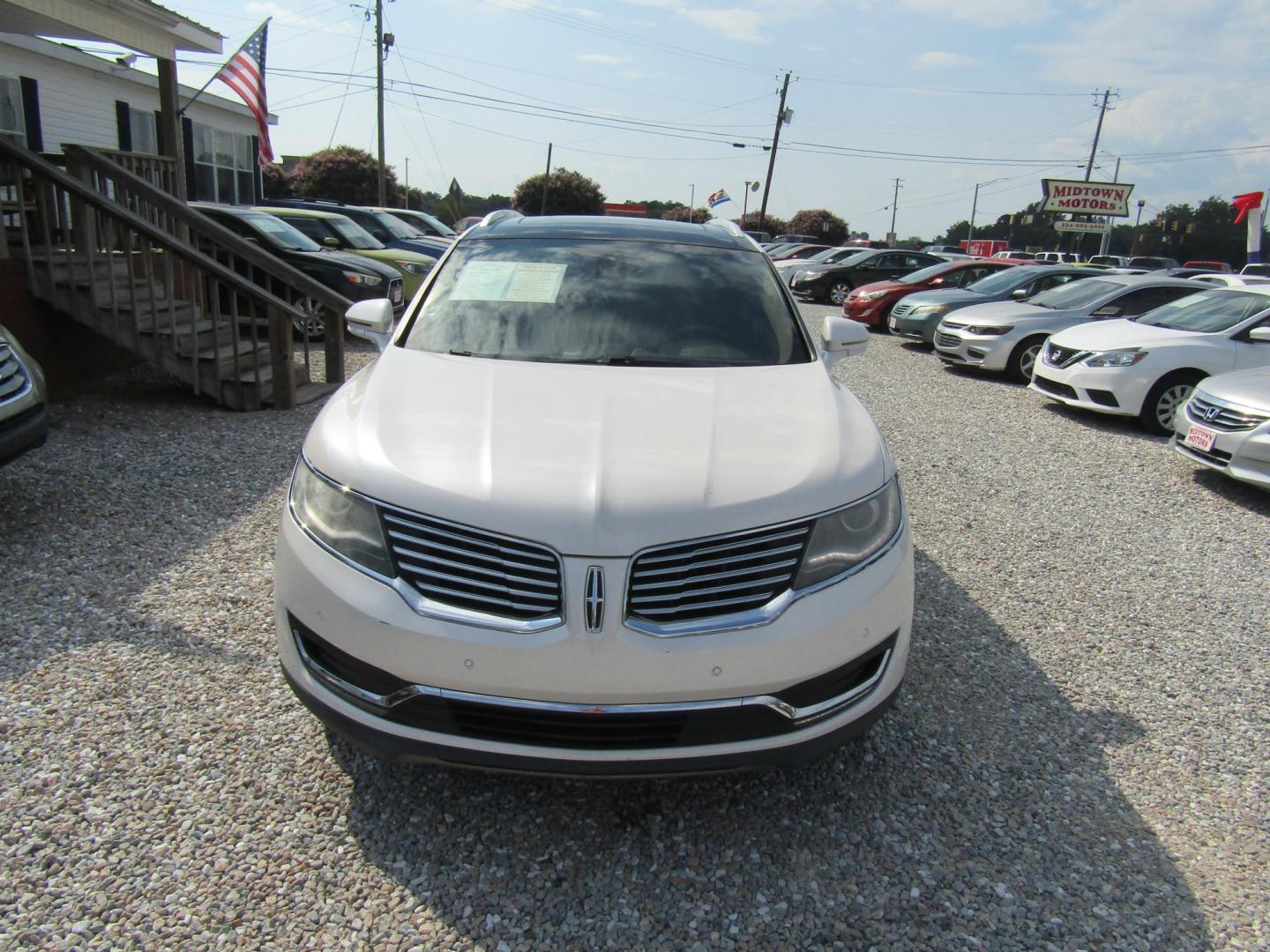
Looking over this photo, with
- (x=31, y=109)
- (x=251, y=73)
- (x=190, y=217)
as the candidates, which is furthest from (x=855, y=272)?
(x=31, y=109)

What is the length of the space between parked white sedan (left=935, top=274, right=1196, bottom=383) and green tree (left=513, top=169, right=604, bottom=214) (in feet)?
147

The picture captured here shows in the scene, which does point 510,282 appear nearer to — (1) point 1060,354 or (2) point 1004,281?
(1) point 1060,354

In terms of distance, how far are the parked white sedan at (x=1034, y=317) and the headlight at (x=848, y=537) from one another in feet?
30.2

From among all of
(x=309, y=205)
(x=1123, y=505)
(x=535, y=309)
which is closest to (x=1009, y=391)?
(x=1123, y=505)

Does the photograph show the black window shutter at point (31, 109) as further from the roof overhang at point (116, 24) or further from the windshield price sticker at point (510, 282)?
the windshield price sticker at point (510, 282)

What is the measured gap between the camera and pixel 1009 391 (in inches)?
420

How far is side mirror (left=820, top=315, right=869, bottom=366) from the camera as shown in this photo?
3721 millimetres

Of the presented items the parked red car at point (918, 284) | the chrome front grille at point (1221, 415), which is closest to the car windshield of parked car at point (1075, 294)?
the parked red car at point (918, 284)

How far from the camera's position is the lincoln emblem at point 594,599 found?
7.02 ft

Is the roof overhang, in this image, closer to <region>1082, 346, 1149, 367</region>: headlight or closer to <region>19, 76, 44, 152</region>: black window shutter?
<region>19, 76, 44, 152</region>: black window shutter

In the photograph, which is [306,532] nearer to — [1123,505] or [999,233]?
[1123,505]

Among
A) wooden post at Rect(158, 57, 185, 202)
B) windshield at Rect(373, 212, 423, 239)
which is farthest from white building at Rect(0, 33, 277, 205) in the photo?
windshield at Rect(373, 212, 423, 239)

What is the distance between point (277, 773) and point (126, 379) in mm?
6850

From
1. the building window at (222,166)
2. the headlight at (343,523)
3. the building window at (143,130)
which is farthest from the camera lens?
the building window at (222,166)
